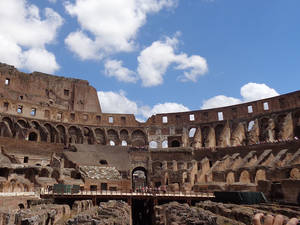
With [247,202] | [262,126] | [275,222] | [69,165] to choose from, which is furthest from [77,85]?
[275,222]

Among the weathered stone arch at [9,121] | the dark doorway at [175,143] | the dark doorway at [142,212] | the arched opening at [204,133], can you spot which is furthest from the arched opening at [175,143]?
the weathered stone arch at [9,121]

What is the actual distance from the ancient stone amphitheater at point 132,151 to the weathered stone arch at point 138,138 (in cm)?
19

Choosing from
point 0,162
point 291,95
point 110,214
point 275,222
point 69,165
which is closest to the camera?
point 275,222

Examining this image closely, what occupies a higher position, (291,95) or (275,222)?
(291,95)

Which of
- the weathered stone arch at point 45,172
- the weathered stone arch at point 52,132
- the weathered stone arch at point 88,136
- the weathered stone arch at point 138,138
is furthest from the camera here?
the weathered stone arch at point 138,138

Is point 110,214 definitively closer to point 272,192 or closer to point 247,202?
point 247,202

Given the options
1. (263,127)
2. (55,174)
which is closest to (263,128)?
(263,127)

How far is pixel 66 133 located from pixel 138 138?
13117 millimetres

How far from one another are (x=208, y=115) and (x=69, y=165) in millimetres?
26028

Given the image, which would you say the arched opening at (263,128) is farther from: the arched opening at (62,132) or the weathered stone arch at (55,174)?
the arched opening at (62,132)

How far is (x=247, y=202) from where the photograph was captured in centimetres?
2209

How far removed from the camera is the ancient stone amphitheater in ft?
86.6

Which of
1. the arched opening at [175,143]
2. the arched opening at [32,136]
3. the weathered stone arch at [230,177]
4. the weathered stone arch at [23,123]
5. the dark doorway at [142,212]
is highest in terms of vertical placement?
the weathered stone arch at [23,123]

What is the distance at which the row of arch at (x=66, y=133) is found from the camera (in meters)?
42.2
